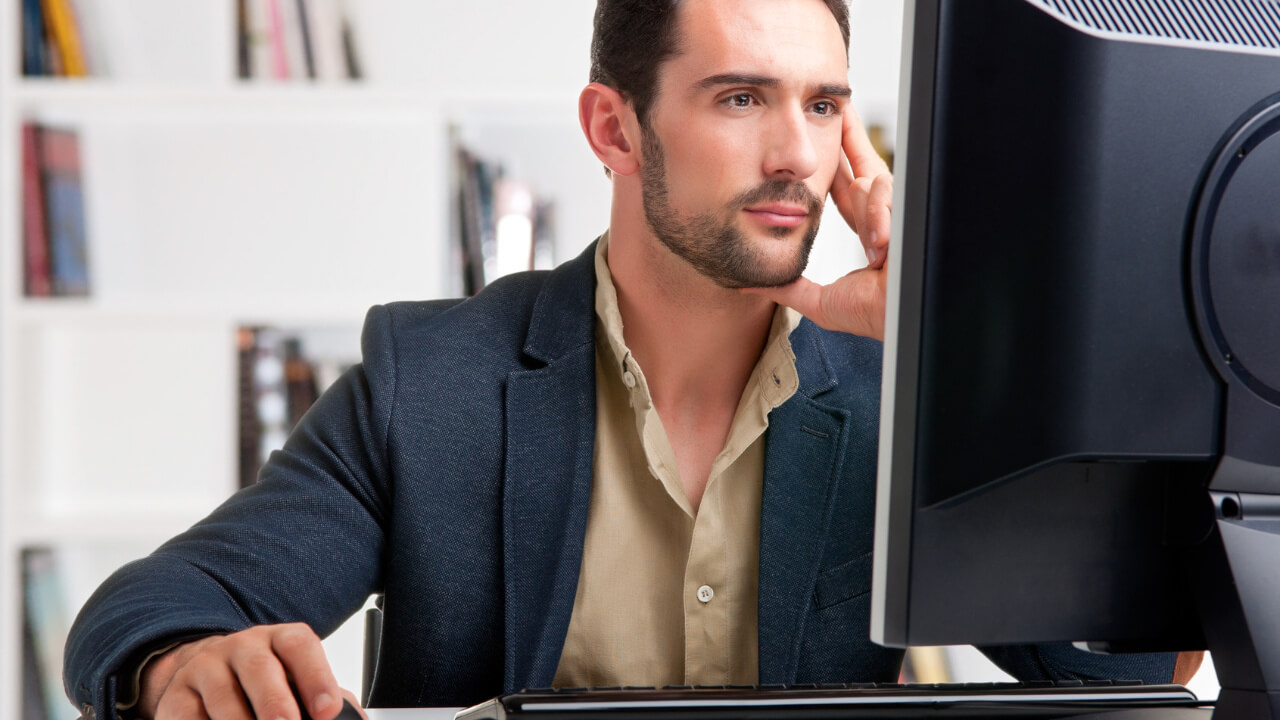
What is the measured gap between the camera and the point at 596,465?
122 centimetres

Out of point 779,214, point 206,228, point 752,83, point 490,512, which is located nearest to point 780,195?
point 779,214

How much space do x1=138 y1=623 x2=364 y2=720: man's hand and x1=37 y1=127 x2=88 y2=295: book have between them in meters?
1.66

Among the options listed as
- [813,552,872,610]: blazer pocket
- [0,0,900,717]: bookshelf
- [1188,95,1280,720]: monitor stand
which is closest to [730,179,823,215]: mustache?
[813,552,872,610]: blazer pocket

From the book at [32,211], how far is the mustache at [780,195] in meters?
1.55

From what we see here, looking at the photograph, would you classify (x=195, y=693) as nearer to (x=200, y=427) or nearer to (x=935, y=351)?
(x=935, y=351)

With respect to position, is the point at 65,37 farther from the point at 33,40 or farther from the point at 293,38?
the point at 293,38

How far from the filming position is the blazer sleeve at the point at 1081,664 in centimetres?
97

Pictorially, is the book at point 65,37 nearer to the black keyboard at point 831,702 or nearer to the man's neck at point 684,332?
the man's neck at point 684,332

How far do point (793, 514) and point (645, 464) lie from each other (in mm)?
184

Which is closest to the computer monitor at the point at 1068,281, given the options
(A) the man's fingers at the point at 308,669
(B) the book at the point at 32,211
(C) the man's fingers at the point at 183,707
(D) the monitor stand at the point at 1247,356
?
(D) the monitor stand at the point at 1247,356

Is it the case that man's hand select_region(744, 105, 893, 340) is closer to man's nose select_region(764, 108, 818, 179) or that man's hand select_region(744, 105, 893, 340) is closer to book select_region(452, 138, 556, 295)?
man's nose select_region(764, 108, 818, 179)

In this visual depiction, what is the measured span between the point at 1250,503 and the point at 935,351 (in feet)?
0.68

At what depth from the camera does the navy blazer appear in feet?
3.62

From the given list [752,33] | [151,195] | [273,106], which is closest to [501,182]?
[273,106]
